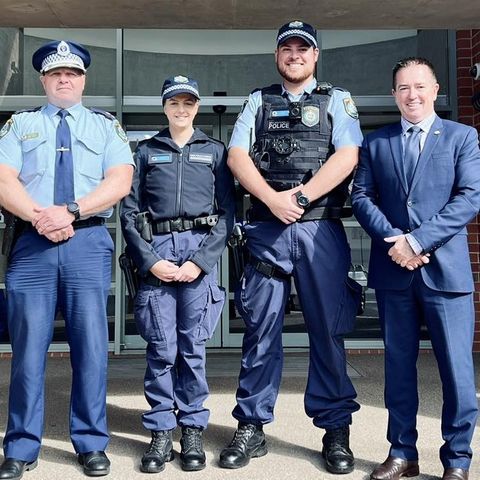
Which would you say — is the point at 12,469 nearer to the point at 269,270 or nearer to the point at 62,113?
the point at 269,270

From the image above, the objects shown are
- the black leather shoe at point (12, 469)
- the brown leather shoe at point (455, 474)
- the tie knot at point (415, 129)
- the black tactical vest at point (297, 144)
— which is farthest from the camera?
the black tactical vest at point (297, 144)

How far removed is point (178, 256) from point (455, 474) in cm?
167

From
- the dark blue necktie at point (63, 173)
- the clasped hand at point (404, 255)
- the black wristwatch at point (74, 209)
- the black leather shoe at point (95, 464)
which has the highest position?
the dark blue necktie at point (63, 173)

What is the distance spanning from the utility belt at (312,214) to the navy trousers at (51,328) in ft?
2.81

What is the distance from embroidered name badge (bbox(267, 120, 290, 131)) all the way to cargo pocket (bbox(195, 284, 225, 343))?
2.94 feet

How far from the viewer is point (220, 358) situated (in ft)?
19.3

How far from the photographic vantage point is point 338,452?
2.92 meters

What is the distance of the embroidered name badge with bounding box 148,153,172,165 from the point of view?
3170 mm

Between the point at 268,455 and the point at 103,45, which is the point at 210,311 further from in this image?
the point at 103,45

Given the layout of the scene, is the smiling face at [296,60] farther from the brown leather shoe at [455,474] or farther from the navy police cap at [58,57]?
the brown leather shoe at [455,474]

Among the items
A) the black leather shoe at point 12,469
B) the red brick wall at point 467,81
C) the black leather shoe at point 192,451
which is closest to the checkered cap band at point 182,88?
the black leather shoe at point 192,451

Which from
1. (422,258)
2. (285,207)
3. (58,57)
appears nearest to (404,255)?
(422,258)

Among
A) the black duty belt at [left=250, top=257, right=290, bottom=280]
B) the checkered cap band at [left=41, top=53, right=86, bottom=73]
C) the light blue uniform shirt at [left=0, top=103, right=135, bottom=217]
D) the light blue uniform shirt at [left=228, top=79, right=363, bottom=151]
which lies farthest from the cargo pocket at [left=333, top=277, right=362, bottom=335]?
the checkered cap band at [left=41, top=53, right=86, bottom=73]

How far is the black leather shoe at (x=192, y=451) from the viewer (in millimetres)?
2916
